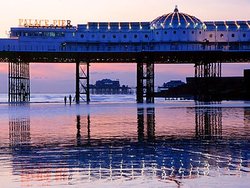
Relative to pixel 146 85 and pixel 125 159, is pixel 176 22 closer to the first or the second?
pixel 146 85

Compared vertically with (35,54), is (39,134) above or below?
below

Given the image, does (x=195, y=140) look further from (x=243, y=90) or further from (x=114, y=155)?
(x=243, y=90)

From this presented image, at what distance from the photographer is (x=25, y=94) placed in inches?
2798

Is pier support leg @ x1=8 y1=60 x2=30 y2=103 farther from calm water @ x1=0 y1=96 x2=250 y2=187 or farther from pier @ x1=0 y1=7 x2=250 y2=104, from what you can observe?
calm water @ x1=0 y1=96 x2=250 y2=187

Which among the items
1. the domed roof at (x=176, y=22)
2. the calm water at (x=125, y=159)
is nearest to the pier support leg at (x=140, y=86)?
the domed roof at (x=176, y=22)

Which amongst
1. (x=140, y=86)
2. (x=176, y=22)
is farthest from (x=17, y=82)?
(x=176, y=22)

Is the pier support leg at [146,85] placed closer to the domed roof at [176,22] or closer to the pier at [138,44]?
the pier at [138,44]

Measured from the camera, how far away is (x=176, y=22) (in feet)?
237

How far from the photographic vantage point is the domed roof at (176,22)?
71.6m

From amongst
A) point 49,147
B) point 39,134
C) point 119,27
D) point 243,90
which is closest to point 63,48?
point 119,27

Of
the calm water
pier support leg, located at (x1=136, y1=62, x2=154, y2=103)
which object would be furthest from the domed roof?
the calm water

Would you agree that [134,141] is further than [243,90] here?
No

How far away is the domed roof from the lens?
2817 inches

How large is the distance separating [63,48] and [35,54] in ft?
13.2
